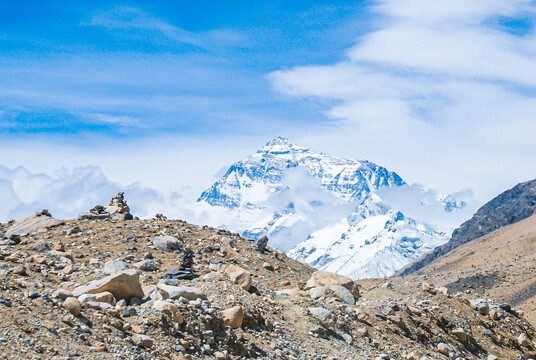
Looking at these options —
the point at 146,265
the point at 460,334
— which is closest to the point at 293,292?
the point at 146,265

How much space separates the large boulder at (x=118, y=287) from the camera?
17.6 metres

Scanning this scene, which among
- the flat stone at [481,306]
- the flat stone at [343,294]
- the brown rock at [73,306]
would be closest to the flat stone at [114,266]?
the brown rock at [73,306]

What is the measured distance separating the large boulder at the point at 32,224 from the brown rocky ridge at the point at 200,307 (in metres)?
0.37

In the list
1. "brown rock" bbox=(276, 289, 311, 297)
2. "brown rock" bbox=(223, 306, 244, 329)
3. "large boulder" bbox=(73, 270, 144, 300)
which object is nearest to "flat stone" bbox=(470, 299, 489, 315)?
"brown rock" bbox=(276, 289, 311, 297)

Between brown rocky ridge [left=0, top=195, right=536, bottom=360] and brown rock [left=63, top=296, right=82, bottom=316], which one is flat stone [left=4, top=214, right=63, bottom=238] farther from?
brown rock [left=63, top=296, right=82, bottom=316]

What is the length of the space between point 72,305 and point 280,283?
1294 cm

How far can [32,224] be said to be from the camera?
30828mm

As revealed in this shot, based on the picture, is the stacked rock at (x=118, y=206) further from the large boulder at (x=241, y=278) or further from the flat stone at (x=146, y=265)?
the large boulder at (x=241, y=278)

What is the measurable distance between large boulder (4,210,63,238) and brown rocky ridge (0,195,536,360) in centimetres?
37

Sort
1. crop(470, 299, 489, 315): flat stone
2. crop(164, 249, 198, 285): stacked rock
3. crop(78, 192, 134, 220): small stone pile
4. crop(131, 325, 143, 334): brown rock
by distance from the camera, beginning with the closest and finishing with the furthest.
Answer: crop(131, 325, 143, 334): brown rock, crop(164, 249, 198, 285): stacked rock, crop(470, 299, 489, 315): flat stone, crop(78, 192, 134, 220): small stone pile

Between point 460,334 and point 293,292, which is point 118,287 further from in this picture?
point 460,334

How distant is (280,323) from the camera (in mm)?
19859

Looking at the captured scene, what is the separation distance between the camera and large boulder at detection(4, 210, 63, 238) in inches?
1170

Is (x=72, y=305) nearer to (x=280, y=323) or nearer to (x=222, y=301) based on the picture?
(x=222, y=301)
